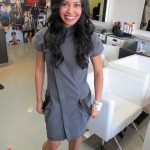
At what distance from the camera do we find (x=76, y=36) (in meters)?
0.97

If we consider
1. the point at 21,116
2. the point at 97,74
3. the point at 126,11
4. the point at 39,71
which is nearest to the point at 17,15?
the point at 126,11

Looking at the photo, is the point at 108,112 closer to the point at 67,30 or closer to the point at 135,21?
the point at 67,30

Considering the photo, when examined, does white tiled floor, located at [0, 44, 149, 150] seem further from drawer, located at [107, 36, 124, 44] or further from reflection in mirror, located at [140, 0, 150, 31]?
reflection in mirror, located at [140, 0, 150, 31]

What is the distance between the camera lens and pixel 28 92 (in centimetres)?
278

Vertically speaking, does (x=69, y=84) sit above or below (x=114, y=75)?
above

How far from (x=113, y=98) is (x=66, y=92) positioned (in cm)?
95

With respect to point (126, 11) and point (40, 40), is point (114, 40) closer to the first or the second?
point (126, 11)

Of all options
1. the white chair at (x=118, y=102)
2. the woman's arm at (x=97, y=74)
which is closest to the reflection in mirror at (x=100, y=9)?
the white chair at (x=118, y=102)

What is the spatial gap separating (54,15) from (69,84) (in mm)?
357

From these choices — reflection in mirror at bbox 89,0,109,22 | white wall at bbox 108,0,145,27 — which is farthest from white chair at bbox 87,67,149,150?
reflection in mirror at bbox 89,0,109,22

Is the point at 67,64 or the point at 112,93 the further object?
the point at 112,93

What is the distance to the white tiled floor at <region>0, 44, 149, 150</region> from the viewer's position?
1.81 meters

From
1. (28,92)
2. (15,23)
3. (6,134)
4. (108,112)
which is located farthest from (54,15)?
(15,23)

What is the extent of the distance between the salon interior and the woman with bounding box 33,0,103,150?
34 centimetres
